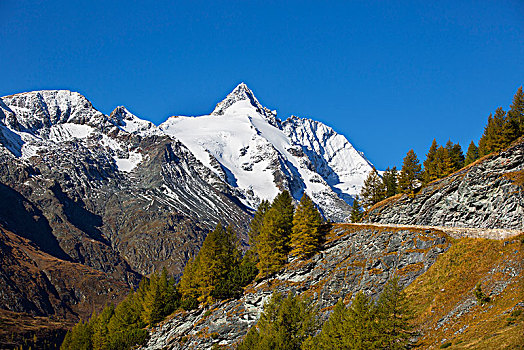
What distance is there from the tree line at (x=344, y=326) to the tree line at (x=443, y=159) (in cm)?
3609

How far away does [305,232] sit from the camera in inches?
2768

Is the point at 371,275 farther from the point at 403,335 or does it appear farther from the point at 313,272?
the point at 403,335

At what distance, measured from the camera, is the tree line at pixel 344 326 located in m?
38.1

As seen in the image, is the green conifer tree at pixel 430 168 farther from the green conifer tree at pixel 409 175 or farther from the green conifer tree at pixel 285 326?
the green conifer tree at pixel 285 326

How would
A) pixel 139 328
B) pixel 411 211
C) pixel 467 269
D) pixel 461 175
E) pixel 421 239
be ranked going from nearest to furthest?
pixel 467 269 < pixel 421 239 < pixel 461 175 < pixel 411 211 < pixel 139 328

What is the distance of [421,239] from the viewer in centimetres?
5572

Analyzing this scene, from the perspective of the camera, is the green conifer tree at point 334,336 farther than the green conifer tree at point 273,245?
No

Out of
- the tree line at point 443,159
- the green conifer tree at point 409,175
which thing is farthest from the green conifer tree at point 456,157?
the green conifer tree at point 409,175

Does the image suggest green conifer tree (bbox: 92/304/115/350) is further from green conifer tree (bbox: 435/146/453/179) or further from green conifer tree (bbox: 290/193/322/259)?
green conifer tree (bbox: 435/146/453/179)

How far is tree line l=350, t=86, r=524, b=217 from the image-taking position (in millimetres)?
67812

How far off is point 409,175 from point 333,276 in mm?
27701

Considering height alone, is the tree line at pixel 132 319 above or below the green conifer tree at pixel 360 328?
above

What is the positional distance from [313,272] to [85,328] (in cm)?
7859

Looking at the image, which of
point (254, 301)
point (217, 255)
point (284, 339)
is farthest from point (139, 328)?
point (284, 339)
